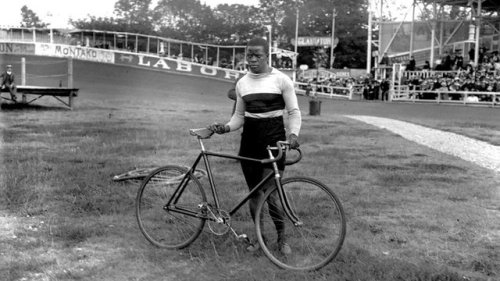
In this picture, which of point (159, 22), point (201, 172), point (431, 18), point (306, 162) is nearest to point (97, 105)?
point (159, 22)

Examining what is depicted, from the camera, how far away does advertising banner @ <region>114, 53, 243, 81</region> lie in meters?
35.2

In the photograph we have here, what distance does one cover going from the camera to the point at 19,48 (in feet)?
116

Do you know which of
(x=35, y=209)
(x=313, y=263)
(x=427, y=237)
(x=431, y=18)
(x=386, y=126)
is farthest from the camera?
(x=431, y=18)

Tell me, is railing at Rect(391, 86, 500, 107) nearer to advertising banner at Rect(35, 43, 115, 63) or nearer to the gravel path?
the gravel path

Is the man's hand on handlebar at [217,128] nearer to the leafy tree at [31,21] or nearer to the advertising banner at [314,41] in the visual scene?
the advertising banner at [314,41]

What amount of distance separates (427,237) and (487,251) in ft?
1.83

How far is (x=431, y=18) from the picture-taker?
4059cm

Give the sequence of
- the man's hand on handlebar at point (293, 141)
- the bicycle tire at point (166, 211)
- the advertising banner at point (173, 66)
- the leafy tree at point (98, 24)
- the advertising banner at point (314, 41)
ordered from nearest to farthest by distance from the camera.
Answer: the man's hand on handlebar at point (293, 141)
the bicycle tire at point (166, 211)
the leafy tree at point (98, 24)
the advertising banner at point (173, 66)
the advertising banner at point (314, 41)

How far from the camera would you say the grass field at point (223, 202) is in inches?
173

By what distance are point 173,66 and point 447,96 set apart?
16059mm

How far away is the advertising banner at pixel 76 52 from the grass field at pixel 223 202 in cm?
2329

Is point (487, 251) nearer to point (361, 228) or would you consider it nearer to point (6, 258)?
point (361, 228)

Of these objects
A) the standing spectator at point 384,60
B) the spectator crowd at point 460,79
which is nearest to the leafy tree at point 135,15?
the spectator crowd at point 460,79

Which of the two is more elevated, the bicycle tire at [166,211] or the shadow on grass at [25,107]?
the shadow on grass at [25,107]
